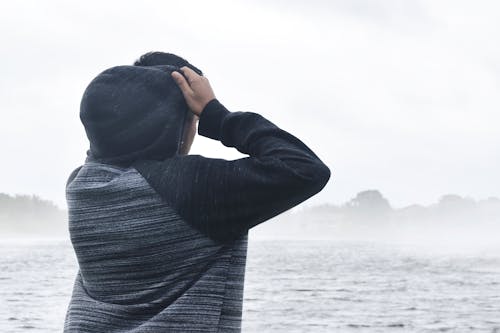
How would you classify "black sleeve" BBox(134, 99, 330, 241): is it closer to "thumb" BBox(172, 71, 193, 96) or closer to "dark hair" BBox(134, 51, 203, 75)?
"thumb" BBox(172, 71, 193, 96)

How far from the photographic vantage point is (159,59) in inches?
92.4

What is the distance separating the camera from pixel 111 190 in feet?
7.04

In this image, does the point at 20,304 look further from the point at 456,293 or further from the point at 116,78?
the point at 116,78

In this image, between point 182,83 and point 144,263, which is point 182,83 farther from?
point 144,263

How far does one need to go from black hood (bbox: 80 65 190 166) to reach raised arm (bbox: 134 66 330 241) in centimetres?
6

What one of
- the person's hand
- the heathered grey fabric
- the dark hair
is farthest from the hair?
the heathered grey fabric

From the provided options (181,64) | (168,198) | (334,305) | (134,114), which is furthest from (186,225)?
(334,305)

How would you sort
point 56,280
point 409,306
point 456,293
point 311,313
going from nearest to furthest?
point 311,313 < point 409,306 < point 456,293 < point 56,280

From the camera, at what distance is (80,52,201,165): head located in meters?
2.15

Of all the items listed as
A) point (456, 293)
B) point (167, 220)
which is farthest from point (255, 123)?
point (456, 293)

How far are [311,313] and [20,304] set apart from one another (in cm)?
691

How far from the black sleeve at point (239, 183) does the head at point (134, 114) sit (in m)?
0.06

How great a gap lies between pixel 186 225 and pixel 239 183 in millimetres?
176

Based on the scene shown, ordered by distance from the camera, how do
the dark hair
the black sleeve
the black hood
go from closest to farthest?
the black sleeve
the black hood
the dark hair
